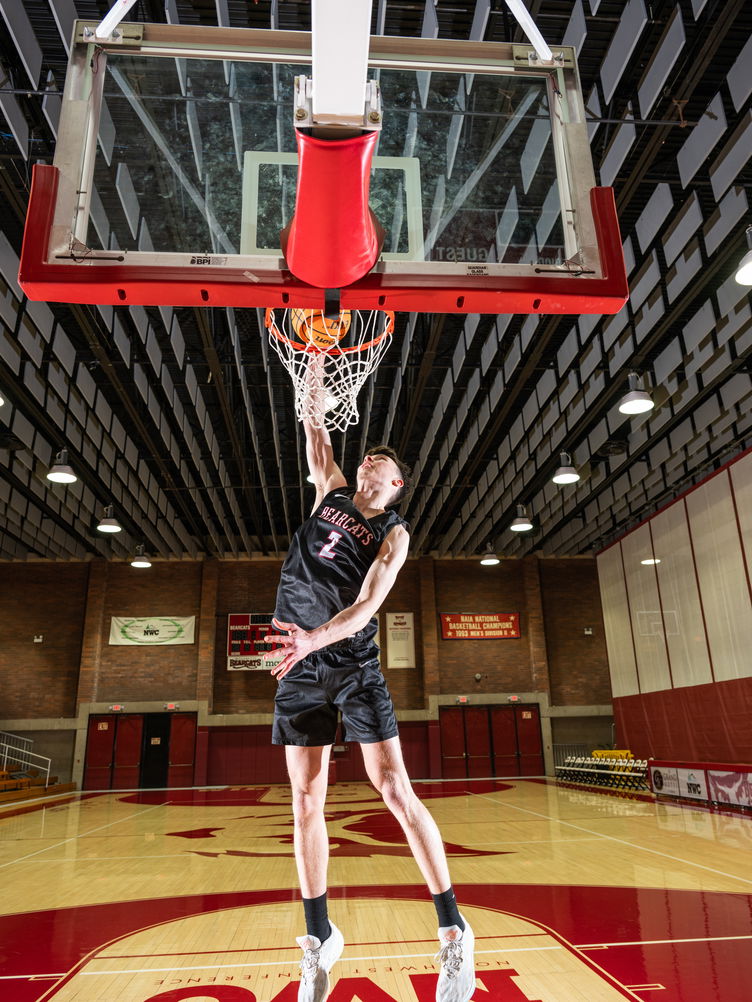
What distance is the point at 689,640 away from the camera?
15.1 m

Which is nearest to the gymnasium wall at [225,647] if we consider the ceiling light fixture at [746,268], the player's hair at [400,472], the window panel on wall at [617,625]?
the window panel on wall at [617,625]

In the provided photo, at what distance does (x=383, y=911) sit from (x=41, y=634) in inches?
698

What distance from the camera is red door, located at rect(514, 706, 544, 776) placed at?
67.7 ft

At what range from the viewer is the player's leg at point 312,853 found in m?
2.83

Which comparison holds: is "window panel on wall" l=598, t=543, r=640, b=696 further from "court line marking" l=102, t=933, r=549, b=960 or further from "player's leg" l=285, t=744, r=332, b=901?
"player's leg" l=285, t=744, r=332, b=901

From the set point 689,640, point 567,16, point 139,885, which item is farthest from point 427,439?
point 139,885

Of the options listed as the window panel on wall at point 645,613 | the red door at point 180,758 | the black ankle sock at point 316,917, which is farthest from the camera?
the red door at point 180,758

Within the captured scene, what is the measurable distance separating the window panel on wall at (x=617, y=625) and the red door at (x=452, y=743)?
4.35 meters

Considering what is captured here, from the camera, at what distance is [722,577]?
13648 millimetres

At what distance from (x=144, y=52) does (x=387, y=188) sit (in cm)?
126

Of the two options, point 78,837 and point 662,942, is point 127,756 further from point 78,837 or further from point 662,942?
point 662,942

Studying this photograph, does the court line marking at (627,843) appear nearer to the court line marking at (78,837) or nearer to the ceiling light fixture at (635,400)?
the ceiling light fixture at (635,400)

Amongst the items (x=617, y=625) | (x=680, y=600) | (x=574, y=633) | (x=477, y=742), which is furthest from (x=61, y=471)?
(x=574, y=633)

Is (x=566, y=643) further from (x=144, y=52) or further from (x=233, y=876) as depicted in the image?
(x=144, y=52)
